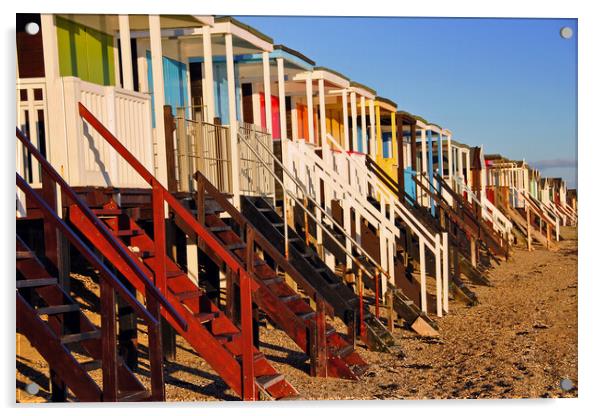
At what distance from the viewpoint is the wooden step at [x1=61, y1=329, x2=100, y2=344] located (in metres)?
7.80

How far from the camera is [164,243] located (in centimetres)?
937

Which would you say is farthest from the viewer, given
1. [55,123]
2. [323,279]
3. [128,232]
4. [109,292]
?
[323,279]

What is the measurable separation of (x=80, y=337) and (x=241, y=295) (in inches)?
61.0

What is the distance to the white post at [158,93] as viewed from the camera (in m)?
10.3

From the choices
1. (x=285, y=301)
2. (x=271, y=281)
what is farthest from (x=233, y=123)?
(x=285, y=301)

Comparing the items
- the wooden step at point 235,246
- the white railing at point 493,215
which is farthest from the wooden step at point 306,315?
the white railing at point 493,215

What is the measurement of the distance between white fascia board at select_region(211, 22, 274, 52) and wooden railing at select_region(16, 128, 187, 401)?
4.02 metres

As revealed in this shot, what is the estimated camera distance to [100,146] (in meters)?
9.72

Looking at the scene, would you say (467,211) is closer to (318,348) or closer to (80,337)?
(318,348)

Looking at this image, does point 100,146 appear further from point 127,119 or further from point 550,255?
point 550,255

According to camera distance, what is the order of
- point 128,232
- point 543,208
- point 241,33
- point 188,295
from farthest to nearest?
point 543,208
point 241,33
point 128,232
point 188,295

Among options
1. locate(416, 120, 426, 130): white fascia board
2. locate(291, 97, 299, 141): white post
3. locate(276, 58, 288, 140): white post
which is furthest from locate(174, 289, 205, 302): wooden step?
locate(416, 120, 426, 130): white fascia board

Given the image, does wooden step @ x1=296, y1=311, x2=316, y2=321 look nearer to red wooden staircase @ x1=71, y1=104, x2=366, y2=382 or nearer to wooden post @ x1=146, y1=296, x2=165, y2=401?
red wooden staircase @ x1=71, y1=104, x2=366, y2=382

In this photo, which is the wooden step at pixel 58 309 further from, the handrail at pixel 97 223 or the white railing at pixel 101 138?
the white railing at pixel 101 138
